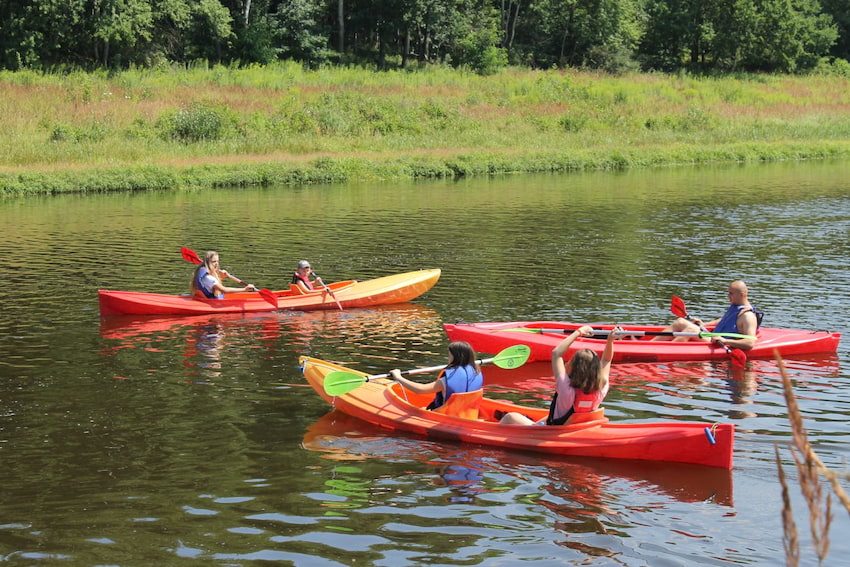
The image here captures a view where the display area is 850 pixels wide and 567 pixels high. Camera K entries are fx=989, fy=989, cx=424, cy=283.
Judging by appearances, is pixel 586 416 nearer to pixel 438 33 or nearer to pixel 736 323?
pixel 736 323

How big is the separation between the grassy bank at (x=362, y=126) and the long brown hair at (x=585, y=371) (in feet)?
96.2

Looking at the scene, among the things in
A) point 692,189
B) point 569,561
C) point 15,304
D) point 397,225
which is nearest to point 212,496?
point 569,561

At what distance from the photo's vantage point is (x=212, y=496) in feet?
29.2

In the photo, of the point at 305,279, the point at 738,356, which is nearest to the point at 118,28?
the point at 305,279

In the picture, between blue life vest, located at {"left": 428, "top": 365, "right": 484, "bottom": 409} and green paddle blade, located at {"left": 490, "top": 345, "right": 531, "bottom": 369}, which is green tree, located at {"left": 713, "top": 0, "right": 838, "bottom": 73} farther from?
blue life vest, located at {"left": 428, "top": 365, "right": 484, "bottom": 409}

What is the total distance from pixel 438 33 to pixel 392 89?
1296 centimetres

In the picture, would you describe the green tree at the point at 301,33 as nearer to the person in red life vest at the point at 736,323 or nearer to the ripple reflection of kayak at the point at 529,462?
the person in red life vest at the point at 736,323

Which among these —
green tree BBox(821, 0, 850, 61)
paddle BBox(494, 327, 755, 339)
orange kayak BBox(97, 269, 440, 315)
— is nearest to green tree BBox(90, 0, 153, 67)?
orange kayak BBox(97, 269, 440, 315)

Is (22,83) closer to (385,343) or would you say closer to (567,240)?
(567,240)

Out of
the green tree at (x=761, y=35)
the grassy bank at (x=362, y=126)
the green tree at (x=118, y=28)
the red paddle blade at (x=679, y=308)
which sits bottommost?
the red paddle blade at (x=679, y=308)

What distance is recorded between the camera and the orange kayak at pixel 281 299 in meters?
17.1

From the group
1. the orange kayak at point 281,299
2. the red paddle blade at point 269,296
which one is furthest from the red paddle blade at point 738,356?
the red paddle blade at point 269,296

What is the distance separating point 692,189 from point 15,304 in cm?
2509

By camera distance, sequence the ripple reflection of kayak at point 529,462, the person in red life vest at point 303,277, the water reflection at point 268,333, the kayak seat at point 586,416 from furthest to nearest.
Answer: the person in red life vest at point 303,277 < the water reflection at point 268,333 < the kayak seat at point 586,416 < the ripple reflection of kayak at point 529,462
